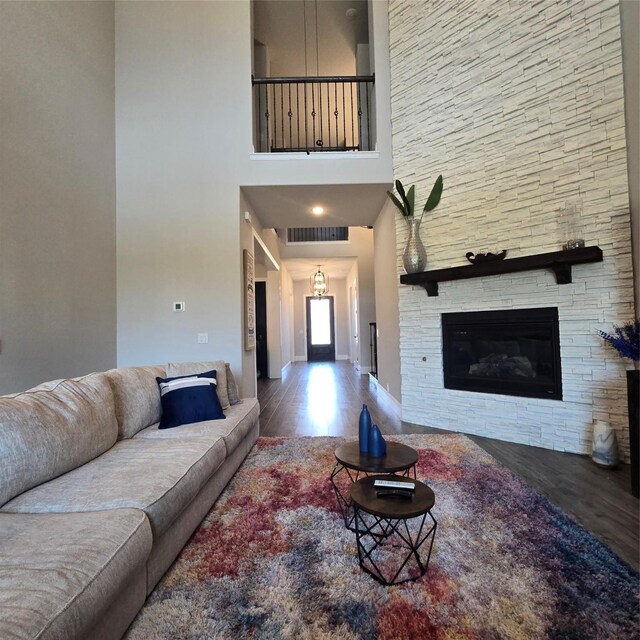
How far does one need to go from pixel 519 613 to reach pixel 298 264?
28.7 feet

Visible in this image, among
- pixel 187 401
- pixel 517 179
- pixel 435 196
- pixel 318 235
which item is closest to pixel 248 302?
pixel 187 401

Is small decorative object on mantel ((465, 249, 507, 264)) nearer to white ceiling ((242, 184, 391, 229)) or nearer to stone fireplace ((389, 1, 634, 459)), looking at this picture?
stone fireplace ((389, 1, 634, 459))

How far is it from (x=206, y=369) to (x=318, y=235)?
680 cm

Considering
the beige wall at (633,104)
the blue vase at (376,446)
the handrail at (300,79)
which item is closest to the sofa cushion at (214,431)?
the blue vase at (376,446)

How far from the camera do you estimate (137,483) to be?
152cm

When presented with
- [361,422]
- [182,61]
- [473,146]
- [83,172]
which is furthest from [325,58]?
[361,422]

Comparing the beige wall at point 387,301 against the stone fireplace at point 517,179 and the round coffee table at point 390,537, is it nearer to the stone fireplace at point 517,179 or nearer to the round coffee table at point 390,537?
the stone fireplace at point 517,179

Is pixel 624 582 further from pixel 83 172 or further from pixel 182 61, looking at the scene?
pixel 182 61

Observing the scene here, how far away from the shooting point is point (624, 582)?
1.47 m

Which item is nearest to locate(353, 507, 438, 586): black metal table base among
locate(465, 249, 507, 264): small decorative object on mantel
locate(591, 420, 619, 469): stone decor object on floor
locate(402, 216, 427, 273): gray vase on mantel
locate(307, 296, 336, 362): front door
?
locate(591, 420, 619, 469): stone decor object on floor

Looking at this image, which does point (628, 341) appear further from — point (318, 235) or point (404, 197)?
point (318, 235)

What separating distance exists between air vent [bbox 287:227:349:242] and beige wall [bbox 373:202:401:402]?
333 cm

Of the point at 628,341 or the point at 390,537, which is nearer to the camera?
the point at 390,537

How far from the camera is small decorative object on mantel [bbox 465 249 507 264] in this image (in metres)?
3.39
